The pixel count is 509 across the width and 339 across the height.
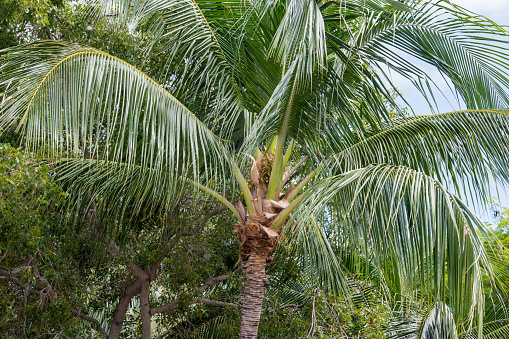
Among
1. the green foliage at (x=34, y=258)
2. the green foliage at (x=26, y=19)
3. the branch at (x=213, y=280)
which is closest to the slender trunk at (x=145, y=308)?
the branch at (x=213, y=280)

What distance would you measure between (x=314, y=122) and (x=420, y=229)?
1.49 meters

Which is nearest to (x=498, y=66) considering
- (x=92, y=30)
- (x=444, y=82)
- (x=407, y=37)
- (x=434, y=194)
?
(x=444, y=82)

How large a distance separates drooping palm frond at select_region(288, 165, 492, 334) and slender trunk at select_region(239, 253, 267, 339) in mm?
1443

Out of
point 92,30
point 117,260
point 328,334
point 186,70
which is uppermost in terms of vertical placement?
point 92,30

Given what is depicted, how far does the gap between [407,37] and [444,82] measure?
21.8 inches

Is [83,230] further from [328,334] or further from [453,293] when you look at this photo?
[453,293]

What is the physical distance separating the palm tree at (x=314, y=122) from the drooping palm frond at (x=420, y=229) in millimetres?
12

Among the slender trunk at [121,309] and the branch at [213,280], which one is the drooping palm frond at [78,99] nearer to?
the branch at [213,280]

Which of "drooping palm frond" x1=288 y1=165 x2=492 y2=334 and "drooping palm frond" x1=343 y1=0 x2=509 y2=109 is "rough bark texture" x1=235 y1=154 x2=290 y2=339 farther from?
"drooping palm frond" x1=343 y1=0 x2=509 y2=109

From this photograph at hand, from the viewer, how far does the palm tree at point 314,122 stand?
3236 mm

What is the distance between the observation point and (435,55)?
452cm

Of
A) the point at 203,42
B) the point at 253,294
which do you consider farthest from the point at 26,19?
the point at 253,294

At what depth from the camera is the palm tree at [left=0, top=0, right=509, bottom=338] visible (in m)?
3.24

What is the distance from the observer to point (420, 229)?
318 centimetres
